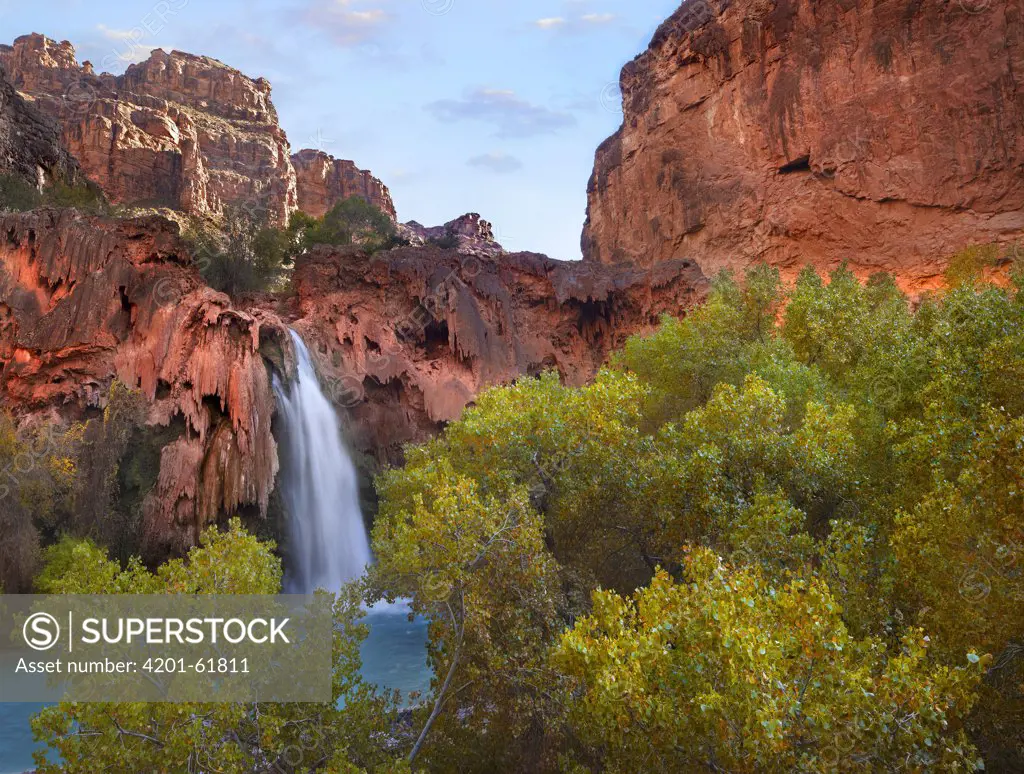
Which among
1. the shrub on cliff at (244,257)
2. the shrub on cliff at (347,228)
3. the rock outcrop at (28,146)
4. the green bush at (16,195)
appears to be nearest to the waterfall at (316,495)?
the shrub on cliff at (244,257)

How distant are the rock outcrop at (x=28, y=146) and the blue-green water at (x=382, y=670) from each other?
30729mm

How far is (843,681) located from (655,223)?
5173cm

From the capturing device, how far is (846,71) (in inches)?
1767

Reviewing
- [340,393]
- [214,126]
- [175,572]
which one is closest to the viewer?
[175,572]

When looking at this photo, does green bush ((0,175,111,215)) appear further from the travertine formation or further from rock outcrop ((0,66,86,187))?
the travertine formation

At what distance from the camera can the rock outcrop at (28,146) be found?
38219 millimetres

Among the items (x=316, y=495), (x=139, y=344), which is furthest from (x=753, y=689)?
(x=139, y=344)

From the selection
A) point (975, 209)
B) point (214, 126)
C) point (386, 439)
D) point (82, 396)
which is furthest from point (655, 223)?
point (214, 126)

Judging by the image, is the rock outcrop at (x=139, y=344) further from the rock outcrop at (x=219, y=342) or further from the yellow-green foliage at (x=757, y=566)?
the yellow-green foliage at (x=757, y=566)

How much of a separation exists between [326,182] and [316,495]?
88.7m

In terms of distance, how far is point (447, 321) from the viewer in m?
37.4

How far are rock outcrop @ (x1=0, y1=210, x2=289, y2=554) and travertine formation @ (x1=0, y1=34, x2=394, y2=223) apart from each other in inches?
1391

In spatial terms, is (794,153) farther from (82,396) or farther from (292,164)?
(292,164)

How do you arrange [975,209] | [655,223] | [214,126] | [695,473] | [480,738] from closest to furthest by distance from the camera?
[480,738] → [695,473] → [975,209] → [655,223] → [214,126]
